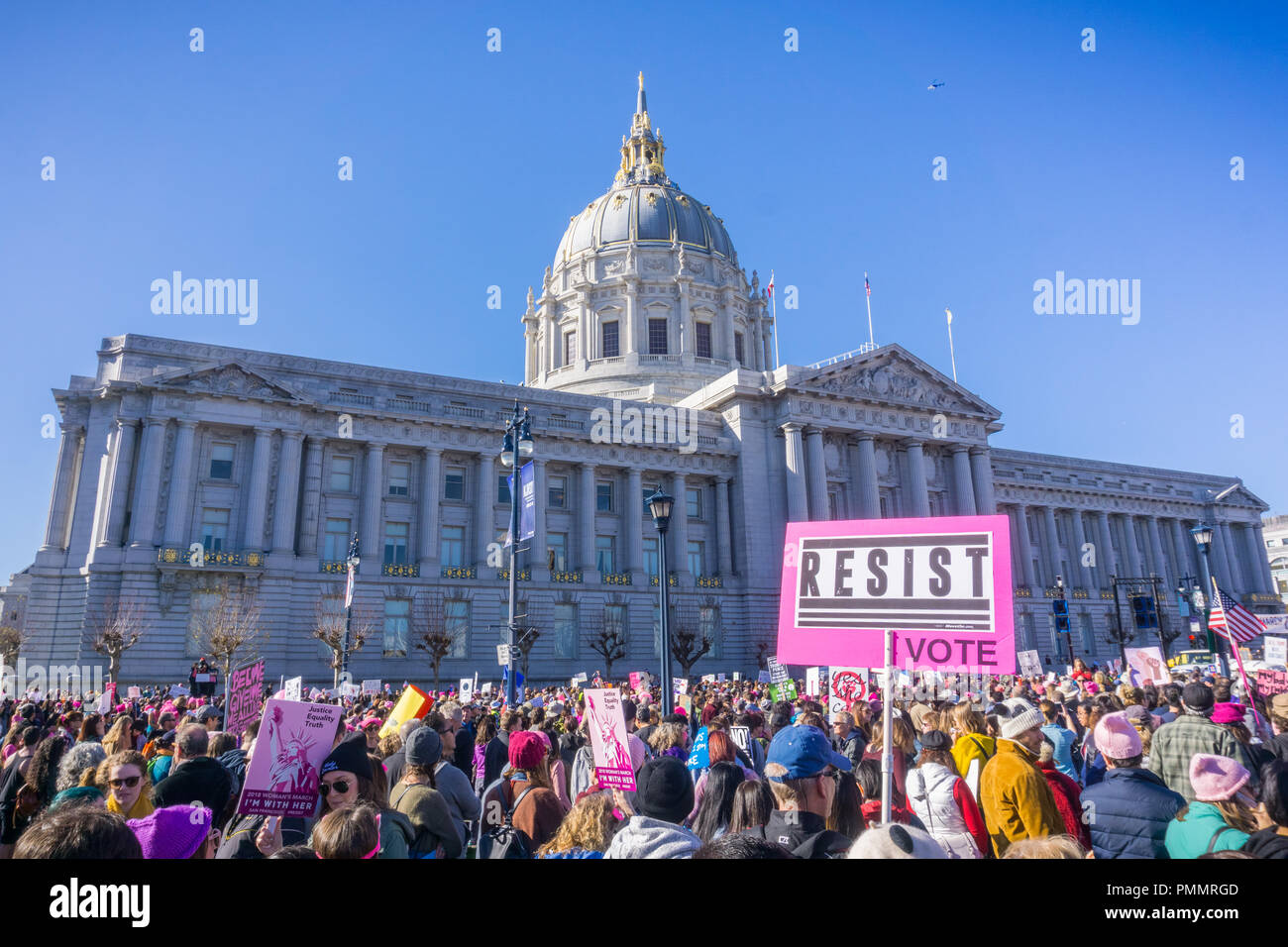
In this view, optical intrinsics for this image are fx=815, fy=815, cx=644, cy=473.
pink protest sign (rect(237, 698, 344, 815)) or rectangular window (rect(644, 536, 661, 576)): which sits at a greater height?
rectangular window (rect(644, 536, 661, 576))

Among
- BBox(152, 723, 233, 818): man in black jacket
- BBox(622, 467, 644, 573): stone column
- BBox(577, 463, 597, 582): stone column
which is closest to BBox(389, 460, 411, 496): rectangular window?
BBox(577, 463, 597, 582): stone column

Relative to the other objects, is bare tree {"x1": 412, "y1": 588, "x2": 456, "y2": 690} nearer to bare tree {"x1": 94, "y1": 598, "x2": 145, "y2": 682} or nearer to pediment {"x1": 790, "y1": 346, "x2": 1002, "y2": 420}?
bare tree {"x1": 94, "y1": 598, "x2": 145, "y2": 682}

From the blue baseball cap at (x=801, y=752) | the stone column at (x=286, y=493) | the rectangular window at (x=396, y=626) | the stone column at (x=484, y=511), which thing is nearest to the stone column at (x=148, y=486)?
the stone column at (x=286, y=493)

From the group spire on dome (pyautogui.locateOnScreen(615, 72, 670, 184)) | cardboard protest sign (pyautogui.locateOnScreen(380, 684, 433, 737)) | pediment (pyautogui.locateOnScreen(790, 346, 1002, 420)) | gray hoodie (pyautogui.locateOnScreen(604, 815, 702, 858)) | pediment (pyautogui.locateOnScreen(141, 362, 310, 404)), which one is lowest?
gray hoodie (pyautogui.locateOnScreen(604, 815, 702, 858))

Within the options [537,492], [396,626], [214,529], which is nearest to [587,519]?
[537,492]

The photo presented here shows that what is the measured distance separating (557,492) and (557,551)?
12.2ft

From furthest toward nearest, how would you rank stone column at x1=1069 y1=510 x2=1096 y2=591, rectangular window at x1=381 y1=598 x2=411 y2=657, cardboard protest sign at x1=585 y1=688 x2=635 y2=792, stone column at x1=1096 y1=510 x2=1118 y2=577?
stone column at x1=1096 y1=510 x2=1118 y2=577, stone column at x1=1069 y1=510 x2=1096 y2=591, rectangular window at x1=381 y1=598 x2=411 y2=657, cardboard protest sign at x1=585 y1=688 x2=635 y2=792

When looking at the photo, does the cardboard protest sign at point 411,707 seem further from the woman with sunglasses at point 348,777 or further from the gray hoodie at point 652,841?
the gray hoodie at point 652,841

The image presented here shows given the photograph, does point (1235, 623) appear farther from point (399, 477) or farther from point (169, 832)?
point (399, 477)

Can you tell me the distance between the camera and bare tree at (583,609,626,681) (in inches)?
1806

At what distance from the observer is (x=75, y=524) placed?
133 feet

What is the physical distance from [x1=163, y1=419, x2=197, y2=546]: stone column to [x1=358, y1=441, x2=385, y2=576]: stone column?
333 inches

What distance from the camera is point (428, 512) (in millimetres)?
46469
